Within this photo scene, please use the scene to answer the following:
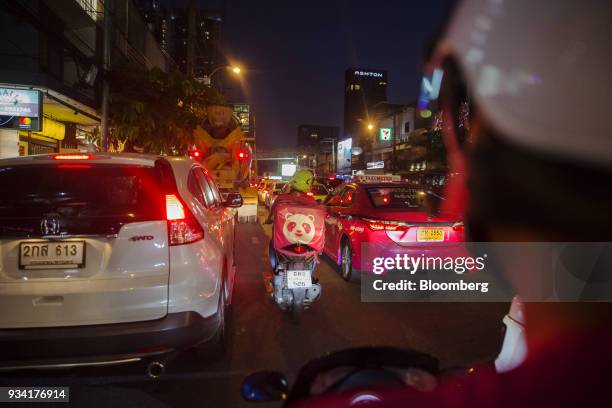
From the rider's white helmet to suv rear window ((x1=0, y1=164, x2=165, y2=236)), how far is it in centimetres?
241

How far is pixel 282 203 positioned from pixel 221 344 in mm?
1832

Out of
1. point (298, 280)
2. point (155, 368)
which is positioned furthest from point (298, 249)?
point (155, 368)

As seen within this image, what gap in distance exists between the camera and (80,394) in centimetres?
335

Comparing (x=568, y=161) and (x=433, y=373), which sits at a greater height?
→ (x=568, y=161)

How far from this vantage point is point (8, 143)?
10828 millimetres

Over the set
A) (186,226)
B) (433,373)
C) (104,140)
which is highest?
(104,140)

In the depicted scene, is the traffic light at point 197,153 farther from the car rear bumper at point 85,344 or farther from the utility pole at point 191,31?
the car rear bumper at point 85,344

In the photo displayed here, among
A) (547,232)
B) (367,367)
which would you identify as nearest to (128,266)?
(367,367)

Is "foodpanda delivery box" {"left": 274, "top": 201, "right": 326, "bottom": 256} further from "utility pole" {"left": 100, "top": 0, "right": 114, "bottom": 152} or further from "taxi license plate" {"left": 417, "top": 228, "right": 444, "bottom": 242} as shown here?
"utility pole" {"left": 100, "top": 0, "right": 114, "bottom": 152}

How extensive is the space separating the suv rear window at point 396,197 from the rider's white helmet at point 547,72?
366 centimetres

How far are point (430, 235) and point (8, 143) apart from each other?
10.4 meters

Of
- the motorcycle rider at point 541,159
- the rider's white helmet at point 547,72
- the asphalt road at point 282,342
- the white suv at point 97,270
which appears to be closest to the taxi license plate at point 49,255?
the white suv at point 97,270

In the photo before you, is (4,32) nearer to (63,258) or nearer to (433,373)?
(63,258)

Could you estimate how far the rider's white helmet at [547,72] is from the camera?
192 cm
